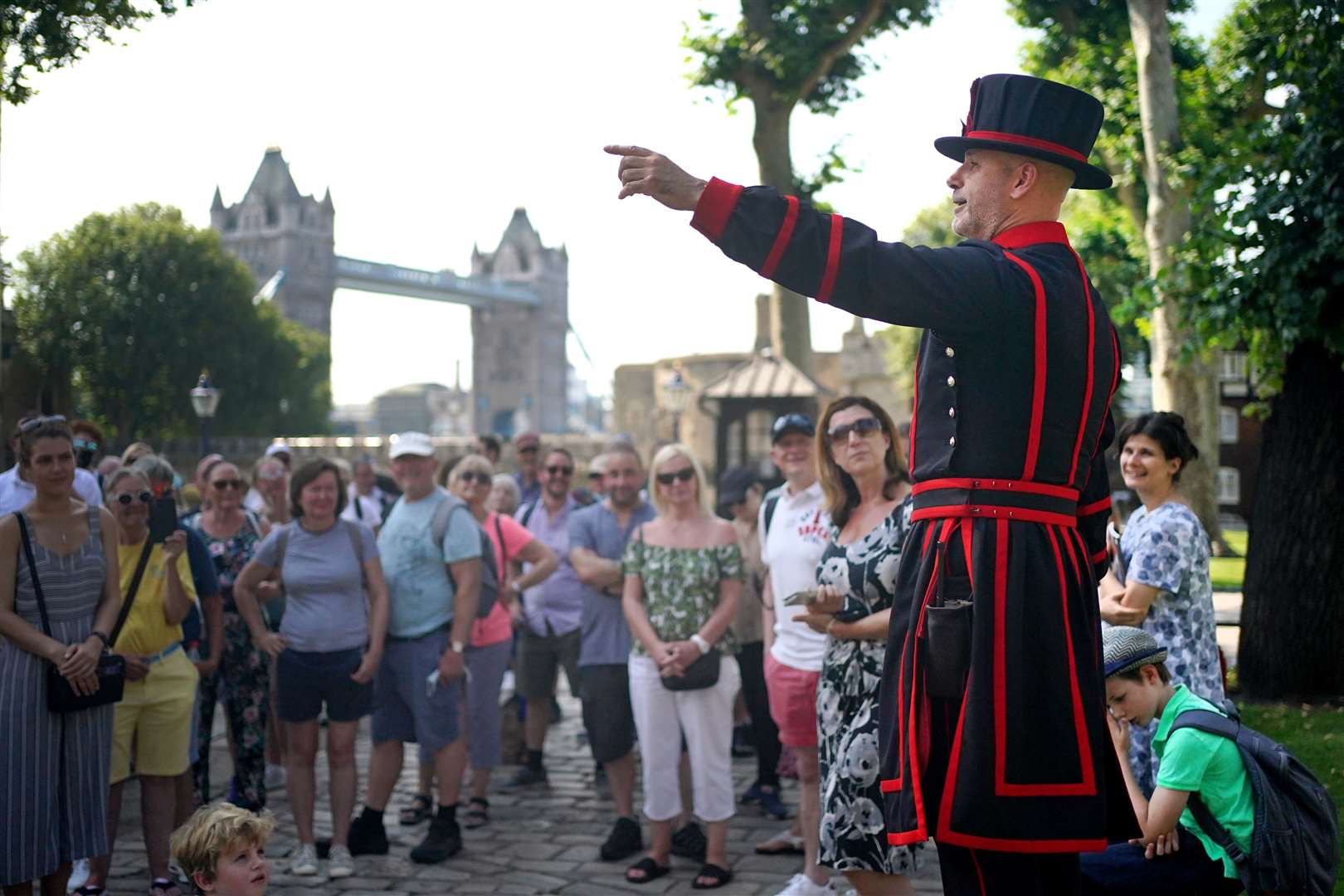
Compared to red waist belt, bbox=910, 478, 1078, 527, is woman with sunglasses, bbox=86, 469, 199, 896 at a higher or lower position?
lower

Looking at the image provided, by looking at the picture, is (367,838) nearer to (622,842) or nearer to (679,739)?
(622,842)

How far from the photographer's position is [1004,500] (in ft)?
8.61

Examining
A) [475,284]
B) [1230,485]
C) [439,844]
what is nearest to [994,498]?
[439,844]

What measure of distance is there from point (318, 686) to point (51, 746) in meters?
1.53

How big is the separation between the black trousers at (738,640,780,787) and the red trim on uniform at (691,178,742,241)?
4992 millimetres

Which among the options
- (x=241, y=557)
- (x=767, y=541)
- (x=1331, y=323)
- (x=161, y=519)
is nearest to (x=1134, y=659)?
(x=767, y=541)

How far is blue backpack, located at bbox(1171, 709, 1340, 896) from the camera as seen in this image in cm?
352

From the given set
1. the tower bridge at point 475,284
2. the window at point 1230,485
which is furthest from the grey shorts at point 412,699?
the tower bridge at point 475,284

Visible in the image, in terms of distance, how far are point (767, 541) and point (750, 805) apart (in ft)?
6.29

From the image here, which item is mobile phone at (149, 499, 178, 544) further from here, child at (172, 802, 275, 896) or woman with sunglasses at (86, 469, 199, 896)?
child at (172, 802, 275, 896)

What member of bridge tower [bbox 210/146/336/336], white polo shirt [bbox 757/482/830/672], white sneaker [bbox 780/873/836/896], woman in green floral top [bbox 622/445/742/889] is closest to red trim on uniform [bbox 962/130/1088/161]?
Result: white polo shirt [bbox 757/482/830/672]

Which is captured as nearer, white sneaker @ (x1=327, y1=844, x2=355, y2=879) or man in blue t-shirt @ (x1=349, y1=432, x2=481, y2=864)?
white sneaker @ (x1=327, y1=844, x2=355, y2=879)

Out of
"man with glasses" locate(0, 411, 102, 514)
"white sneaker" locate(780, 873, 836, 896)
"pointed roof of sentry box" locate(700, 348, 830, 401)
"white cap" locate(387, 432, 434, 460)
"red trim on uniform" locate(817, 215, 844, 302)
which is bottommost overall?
"white sneaker" locate(780, 873, 836, 896)

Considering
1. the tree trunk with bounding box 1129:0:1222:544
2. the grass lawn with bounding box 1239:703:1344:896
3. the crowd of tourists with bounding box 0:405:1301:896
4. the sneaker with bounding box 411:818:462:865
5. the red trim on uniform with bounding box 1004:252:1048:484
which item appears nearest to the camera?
the red trim on uniform with bounding box 1004:252:1048:484
